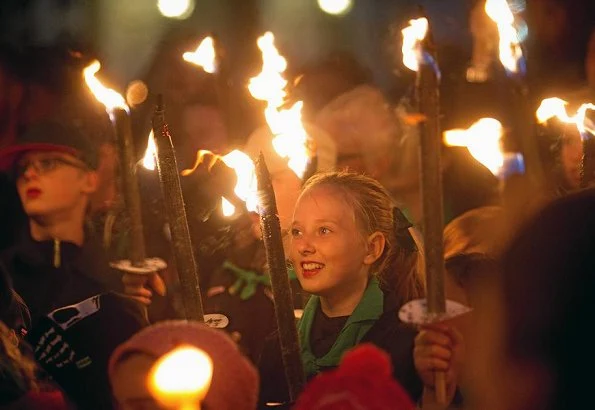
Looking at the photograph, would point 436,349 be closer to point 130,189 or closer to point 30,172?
point 130,189

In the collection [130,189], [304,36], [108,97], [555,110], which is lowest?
[130,189]

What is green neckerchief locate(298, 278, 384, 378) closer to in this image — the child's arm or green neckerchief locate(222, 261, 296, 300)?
the child's arm


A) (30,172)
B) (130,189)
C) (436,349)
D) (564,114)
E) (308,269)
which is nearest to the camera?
(436,349)

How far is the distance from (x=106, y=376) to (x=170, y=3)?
12172mm

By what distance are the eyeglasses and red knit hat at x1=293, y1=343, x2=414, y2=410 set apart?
3.58m

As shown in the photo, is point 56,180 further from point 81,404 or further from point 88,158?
point 81,404

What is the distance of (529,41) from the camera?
Answer: 21.4 ft

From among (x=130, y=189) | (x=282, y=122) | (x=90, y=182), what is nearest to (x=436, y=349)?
(x=130, y=189)

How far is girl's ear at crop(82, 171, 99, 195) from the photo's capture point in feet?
19.5

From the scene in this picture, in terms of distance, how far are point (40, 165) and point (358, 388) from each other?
3708 millimetres

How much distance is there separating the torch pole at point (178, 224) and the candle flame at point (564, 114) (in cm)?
167

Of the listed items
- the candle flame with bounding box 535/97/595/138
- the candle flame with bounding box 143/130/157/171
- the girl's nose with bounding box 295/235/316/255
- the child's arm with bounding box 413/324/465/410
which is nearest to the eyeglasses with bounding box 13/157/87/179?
the candle flame with bounding box 143/130/157/171

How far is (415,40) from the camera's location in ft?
10.0

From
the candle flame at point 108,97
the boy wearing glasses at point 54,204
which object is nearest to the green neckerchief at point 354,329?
the candle flame at point 108,97
